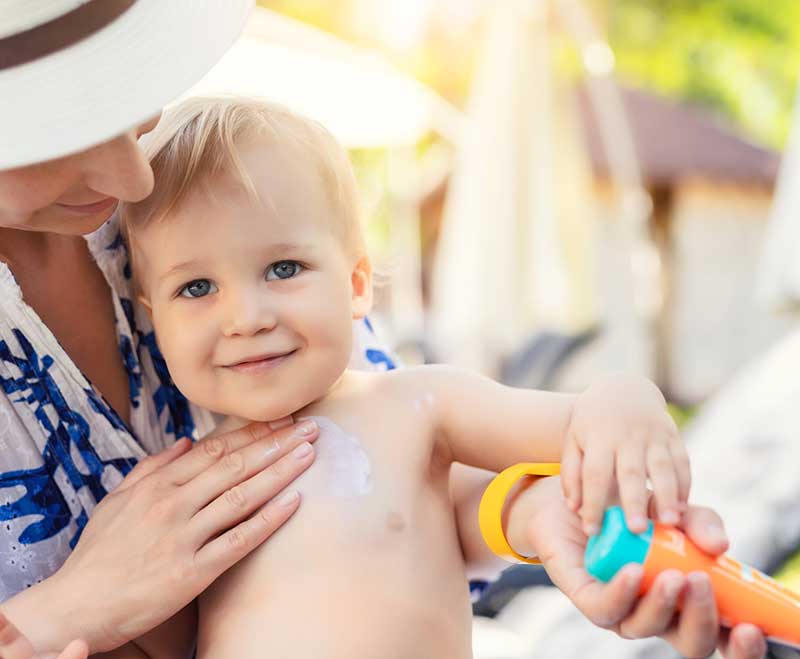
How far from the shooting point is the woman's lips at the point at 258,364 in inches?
59.4

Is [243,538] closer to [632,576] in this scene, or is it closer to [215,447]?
[215,447]

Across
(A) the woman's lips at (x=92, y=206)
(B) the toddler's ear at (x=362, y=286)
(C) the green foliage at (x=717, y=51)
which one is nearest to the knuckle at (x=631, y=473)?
(B) the toddler's ear at (x=362, y=286)

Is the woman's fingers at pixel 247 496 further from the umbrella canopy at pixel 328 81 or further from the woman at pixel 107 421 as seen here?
the umbrella canopy at pixel 328 81

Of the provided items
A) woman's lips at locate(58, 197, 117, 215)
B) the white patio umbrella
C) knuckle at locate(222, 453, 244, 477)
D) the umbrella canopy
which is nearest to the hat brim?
woman's lips at locate(58, 197, 117, 215)

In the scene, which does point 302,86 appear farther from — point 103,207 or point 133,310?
point 103,207

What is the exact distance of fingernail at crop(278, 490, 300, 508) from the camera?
150cm

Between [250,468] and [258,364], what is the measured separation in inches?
6.0

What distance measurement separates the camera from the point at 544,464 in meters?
1.45

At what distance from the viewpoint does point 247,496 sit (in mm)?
1493

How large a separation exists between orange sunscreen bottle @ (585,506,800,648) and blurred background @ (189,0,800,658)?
96 cm

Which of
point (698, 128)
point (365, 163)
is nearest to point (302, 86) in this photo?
point (365, 163)

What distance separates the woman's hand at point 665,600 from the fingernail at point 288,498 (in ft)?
1.26

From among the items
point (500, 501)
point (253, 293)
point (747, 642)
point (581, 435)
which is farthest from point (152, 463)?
point (747, 642)

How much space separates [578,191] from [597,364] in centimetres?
392
